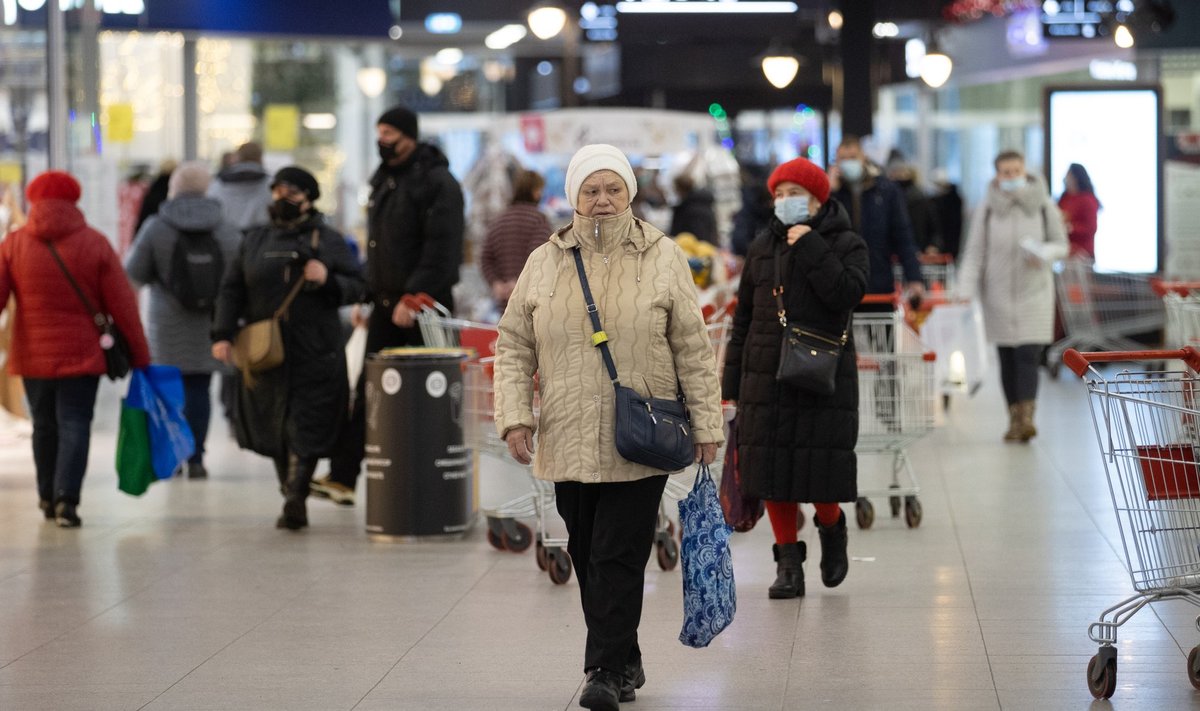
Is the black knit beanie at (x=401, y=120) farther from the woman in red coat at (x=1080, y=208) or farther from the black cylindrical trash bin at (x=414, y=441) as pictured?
the woman in red coat at (x=1080, y=208)

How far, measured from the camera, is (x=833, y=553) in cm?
697

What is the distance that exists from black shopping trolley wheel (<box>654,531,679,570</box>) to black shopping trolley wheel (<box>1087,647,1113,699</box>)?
100.0 inches

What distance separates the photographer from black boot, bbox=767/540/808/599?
6.96m

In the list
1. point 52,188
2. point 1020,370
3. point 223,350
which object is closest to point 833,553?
point 223,350

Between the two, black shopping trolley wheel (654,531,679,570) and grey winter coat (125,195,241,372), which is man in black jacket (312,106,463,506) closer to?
grey winter coat (125,195,241,372)

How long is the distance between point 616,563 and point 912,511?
3761mm

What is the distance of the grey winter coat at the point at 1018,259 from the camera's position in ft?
39.6

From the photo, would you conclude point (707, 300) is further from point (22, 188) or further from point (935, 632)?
point (22, 188)

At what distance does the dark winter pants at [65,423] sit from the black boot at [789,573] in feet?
12.7

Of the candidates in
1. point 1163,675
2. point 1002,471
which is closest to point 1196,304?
point 1002,471

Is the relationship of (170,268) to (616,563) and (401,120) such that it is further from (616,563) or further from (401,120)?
(616,563)

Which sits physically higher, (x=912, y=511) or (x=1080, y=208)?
(x=1080, y=208)

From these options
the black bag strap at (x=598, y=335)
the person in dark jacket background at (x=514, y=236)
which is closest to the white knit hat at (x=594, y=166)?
the black bag strap at (x=598, y=335)

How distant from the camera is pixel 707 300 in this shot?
1055 centimetres
